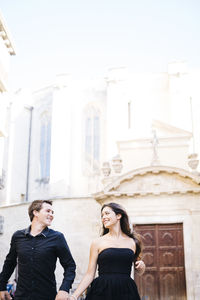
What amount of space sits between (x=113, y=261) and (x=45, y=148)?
2722 cm

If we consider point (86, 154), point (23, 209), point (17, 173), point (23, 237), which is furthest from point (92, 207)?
point (23, 237)

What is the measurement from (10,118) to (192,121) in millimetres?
12716

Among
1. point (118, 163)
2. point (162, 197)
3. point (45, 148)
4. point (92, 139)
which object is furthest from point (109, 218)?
point (45, 148)

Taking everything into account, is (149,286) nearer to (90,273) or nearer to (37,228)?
(90,273)

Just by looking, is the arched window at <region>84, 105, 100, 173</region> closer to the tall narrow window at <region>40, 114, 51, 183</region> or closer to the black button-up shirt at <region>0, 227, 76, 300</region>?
the tall narrow window at <region>40, 114, 51, 183</region>

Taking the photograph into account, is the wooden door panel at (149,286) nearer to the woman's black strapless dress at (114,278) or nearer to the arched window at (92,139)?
the woman's black strapless dress at (114,278)

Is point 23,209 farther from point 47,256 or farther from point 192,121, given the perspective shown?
point 47,256

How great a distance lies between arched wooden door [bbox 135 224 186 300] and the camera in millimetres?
16797

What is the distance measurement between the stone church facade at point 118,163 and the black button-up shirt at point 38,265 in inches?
501

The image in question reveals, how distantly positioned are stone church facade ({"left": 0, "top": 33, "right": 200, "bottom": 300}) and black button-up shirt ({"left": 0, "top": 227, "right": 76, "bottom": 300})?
12.7m

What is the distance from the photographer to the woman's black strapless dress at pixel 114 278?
4.49m

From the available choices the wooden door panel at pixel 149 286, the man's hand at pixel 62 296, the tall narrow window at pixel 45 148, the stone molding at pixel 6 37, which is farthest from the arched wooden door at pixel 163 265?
the tall narrow window at pixel 45 148

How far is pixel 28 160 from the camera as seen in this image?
104 feet

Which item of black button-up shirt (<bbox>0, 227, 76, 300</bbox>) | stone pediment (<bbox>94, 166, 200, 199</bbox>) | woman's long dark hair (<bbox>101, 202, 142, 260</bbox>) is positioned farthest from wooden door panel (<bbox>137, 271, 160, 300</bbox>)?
black button-up shirt (<bbox>0, 227, 76, 300</bbox>)
